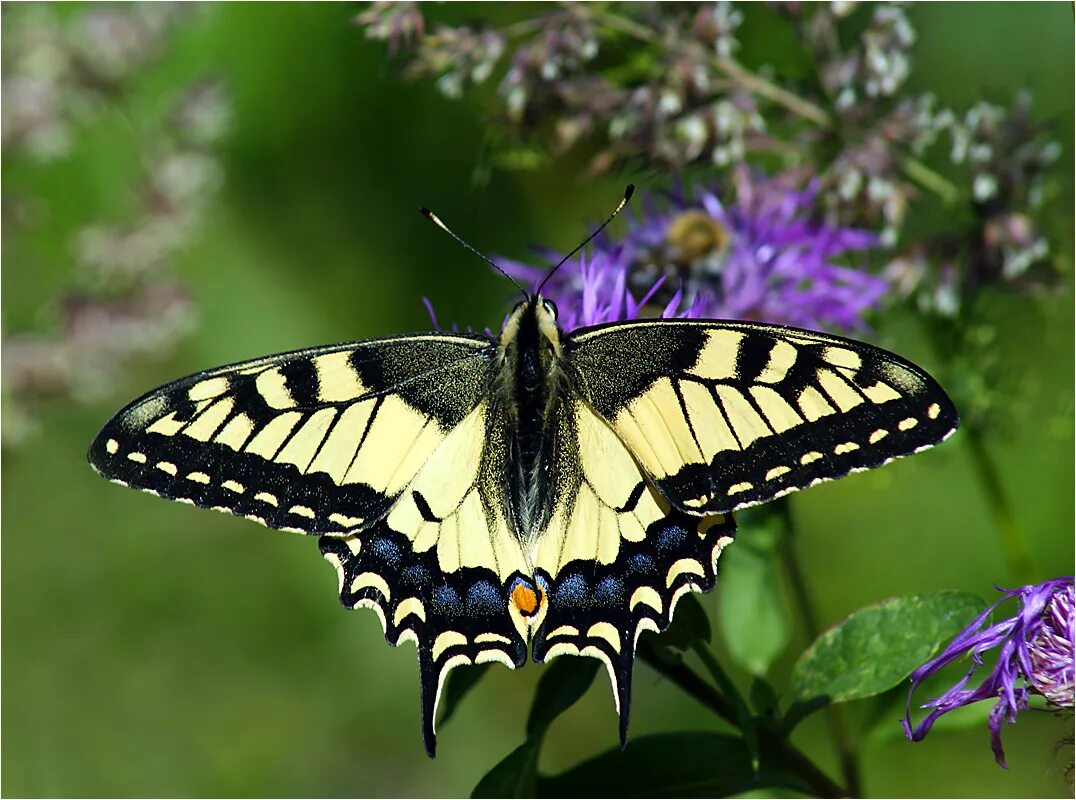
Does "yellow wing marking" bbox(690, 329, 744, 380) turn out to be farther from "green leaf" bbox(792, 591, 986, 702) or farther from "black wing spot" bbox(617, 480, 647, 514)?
"green leaf" bbox(792, 591, 986, 702)

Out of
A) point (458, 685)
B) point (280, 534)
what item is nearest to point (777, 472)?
point (458, 685)

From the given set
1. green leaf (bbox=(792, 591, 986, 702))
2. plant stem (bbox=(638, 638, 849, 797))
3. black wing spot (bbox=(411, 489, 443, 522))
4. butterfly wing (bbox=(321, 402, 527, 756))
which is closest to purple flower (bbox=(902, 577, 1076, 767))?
green leaf (bbox=(792, 591, 986, 702))

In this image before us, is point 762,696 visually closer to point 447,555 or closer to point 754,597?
point 754,597

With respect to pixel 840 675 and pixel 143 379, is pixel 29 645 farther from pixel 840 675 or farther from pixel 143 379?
pixel 840 675

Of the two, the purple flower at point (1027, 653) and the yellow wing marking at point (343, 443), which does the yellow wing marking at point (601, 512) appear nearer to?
the yellow wing marking at point (343, 443)

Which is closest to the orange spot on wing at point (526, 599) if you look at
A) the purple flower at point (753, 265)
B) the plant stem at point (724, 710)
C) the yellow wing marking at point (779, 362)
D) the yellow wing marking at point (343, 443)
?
the plant stem at point (724, 710)

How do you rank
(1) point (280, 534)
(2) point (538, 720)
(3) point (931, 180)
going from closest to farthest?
(2) point (538, 720), (3) point (931, 180), (1) point (280, 534)
